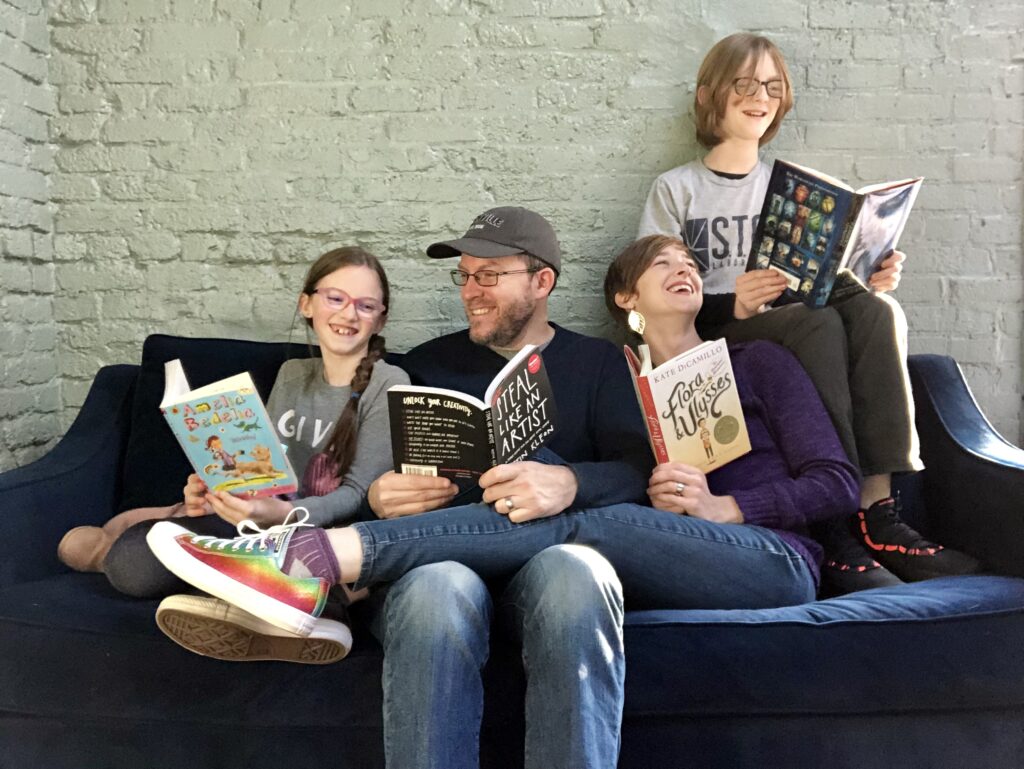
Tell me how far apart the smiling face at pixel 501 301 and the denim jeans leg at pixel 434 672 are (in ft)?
2.40

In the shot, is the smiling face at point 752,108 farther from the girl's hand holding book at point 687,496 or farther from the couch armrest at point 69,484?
the couch armrest at point 69,484

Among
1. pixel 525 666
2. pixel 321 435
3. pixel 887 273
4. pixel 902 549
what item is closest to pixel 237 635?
pixel 525 666

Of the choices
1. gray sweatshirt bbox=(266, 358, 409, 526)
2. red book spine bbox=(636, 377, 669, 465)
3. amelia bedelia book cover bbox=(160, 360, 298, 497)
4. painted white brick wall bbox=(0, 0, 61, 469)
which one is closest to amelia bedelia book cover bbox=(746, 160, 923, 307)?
red book spine bbox=(636, 377, 669, 465)

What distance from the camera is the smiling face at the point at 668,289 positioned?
78.9 inches

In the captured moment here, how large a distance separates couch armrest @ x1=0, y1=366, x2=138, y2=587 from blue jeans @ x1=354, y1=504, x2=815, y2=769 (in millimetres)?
842

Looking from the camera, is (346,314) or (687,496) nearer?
(687,496)

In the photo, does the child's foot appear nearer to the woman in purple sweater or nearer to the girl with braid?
the girl with braid

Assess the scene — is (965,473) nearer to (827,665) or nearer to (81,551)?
(827,665)

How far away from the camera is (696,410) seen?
1737mm

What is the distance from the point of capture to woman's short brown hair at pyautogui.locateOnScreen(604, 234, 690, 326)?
2037 millimetres

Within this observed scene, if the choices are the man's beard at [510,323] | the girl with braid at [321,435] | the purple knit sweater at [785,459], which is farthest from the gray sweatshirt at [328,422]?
the purple knit sweater at [785,459]

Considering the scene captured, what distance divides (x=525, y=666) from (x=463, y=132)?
1.60m

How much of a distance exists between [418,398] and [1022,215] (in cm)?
194

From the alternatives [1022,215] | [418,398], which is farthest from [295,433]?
[1022,215]
